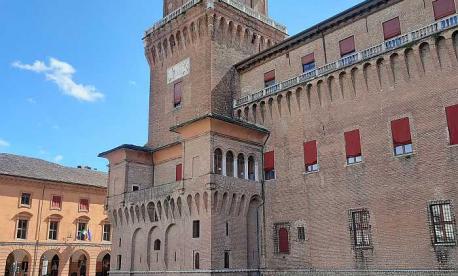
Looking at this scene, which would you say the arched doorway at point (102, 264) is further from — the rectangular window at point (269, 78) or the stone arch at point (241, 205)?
the rectangular window at point (269, 78)

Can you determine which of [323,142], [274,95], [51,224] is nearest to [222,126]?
[274,95]

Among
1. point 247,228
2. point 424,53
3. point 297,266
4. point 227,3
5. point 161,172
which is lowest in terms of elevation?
point 297,266

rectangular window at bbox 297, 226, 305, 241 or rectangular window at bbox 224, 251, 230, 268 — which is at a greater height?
rectangular window at bbox 297, 226, 305, 241

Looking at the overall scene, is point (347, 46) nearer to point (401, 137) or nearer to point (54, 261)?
point (401, 137)

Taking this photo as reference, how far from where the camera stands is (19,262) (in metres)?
48.3

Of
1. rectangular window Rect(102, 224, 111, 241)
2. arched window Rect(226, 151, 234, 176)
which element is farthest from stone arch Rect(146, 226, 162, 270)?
rectangular window Rect(102, 224, 111, 241)

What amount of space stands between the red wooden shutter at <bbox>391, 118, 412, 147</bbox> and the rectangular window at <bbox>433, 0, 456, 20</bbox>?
6.09 meters

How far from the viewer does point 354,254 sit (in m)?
26.0

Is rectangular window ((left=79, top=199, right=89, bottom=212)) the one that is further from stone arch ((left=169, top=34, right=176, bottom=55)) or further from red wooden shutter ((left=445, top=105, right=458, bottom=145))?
red wooden shutter ((left=445, top=105, right=458, bottom=145))

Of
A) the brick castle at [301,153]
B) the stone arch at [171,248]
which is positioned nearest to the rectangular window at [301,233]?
the brick castle at [301,153]

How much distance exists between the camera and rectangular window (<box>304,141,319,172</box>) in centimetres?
2930

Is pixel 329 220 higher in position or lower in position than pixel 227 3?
lower

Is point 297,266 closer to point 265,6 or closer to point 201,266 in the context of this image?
point 201,266

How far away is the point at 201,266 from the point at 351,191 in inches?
410
